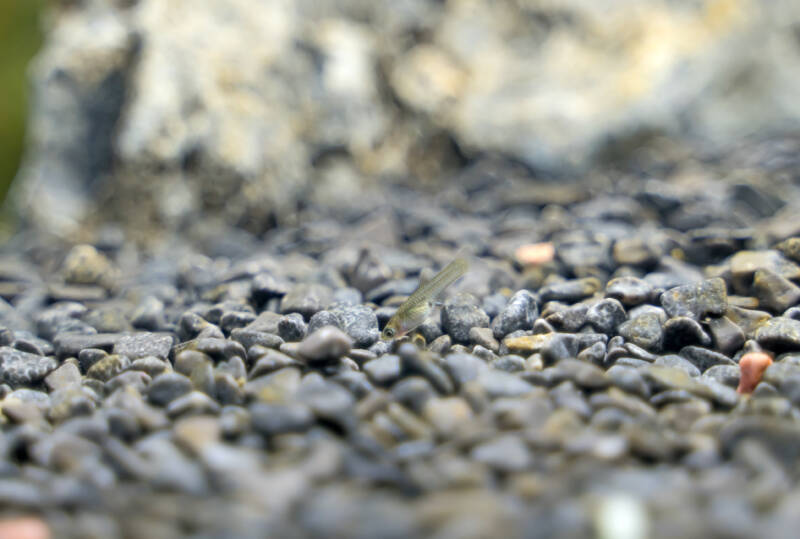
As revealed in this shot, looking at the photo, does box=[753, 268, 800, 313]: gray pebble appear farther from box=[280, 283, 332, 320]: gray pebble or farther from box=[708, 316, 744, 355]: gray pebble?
box=[280, 283, 332, 320]: gray pebble

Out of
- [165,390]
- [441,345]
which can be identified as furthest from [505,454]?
[165,390]

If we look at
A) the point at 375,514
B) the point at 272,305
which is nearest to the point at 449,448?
the point at 375,514

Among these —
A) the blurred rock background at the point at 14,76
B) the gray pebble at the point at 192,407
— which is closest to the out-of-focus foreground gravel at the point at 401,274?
the gray pebble at the point at 192,407

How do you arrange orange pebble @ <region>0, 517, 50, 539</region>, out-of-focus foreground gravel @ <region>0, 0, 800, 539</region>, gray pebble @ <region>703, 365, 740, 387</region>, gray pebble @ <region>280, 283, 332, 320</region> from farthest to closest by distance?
gray pebble @ <region>280, 283, 332, 320</region>, gray pebble @ <region>703, 365, 740, 387</region>, out-of-focus foreground gravel @ <region>0, 0, 800, 539</region>, orange pebble @ <region>0, 517, 50, 539</region>

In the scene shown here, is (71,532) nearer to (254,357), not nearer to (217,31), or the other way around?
(254,357)

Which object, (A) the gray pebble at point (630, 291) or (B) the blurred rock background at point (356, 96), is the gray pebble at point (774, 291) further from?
(B) the blurred rock background at point (356, 96)

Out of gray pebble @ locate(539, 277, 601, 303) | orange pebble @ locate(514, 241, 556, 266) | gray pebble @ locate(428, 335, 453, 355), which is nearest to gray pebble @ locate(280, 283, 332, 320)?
gray pebble @ locate(428, 335, 453, 355)
